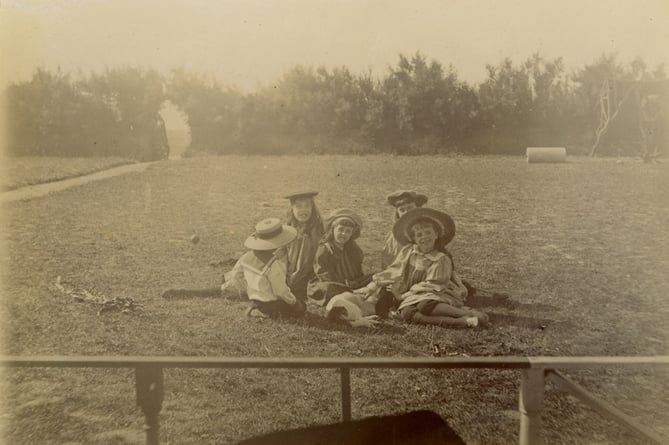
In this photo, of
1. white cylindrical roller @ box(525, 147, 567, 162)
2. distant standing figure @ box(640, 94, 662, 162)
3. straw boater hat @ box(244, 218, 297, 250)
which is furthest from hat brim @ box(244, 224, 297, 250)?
distant standing figure @ box(640, 94, 662, 162)

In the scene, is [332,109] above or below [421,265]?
above

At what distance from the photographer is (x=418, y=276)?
11.6ft

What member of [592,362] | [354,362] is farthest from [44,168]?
[592,362]

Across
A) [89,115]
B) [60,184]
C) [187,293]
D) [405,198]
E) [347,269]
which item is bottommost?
[187,293]

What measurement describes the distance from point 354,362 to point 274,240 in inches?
43.2

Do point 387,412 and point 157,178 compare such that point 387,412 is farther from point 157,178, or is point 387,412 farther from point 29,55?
point 29,55

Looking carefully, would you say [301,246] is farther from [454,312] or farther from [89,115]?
[89,115]

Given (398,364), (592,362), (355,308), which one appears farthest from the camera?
(355,308)

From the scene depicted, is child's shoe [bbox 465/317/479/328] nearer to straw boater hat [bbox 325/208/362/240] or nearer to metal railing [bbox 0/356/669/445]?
metal railing [bbox 0/356/669/445]

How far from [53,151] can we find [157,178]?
62 centimetres

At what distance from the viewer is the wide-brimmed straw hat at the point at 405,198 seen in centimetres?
355

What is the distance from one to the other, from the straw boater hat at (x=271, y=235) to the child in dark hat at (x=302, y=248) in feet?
0.13

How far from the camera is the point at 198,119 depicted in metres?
3.68

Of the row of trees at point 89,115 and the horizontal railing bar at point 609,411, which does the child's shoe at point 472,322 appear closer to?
the horizontal railing bar at point 609,411
